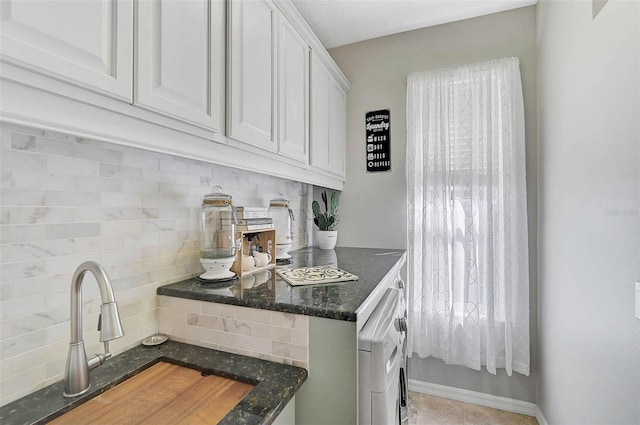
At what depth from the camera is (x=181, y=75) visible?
2.88ft

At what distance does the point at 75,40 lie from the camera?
609 mm

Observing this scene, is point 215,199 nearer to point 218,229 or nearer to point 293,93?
point 218,229

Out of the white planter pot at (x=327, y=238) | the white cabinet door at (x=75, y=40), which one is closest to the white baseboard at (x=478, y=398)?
the white planter pot at (x=327, y=238)

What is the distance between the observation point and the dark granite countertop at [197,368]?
0.71 meters

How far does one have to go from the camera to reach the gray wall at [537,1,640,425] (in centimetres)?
104

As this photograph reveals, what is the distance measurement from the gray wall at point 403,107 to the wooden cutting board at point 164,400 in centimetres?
174

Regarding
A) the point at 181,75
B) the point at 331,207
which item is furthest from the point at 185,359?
the point at 331,207

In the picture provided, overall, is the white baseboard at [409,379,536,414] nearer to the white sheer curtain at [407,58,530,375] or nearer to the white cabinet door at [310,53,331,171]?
the white sheer curtain at [407,58,530,375]

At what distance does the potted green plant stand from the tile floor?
4.22ft

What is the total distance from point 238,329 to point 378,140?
6.19 feet

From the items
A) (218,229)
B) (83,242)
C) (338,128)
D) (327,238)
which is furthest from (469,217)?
(83,242)

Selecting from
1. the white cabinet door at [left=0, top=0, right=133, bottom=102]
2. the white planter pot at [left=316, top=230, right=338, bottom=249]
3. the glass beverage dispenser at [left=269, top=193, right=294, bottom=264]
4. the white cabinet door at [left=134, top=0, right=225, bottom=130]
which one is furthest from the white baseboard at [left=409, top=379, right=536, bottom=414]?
the white cabinet door at [left=0, top=0, right=133, bottom=102]

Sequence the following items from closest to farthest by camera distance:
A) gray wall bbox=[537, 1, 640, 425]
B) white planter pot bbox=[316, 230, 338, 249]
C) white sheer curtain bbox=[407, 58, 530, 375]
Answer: gray wall bbox=[537, 1, 640, 425], white sheer curtain bbox=[407, 58, 530, 375], white planter pot bbox=[316, 230, 338, 249]

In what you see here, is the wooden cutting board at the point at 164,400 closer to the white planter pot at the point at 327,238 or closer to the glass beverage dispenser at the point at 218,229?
the glass beverage dispenser at the point at 218,229
